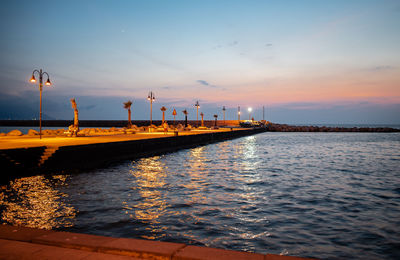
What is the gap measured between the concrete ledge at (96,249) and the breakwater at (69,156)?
32.6ft

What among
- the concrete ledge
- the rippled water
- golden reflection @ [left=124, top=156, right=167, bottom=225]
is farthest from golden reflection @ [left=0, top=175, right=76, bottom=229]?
the concrete ledge

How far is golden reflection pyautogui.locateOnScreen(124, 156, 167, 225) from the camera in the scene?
7901mm

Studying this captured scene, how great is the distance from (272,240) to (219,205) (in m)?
2.97

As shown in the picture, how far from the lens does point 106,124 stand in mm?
159625

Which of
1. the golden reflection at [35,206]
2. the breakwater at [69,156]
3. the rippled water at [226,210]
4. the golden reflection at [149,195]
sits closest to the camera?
the rippled water at [226,210]

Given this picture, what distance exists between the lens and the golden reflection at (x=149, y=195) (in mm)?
7901

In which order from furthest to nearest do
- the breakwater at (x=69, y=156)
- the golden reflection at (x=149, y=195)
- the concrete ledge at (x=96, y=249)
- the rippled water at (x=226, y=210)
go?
the breakwater at (x=69, y=156)
the golden reflection at (x=149, y=195)
the rippled water at (x=226, y=210)
the concrete ledge at (x=96, y=249)

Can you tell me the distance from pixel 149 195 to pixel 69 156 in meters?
7.49

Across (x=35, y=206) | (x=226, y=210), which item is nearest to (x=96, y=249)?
(x=226, y=210)

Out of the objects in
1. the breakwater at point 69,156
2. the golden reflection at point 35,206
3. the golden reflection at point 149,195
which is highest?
the breakwater at point 69,156

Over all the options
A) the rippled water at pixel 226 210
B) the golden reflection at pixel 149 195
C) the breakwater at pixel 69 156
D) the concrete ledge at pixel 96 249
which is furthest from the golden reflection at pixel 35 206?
the concrete ledge at pixel 96 249

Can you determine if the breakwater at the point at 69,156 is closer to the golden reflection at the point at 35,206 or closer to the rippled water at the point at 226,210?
the rippled water at the point at 226,210

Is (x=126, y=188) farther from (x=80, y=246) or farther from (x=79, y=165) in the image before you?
(x=80, y=246)

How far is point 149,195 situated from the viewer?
1027cm
